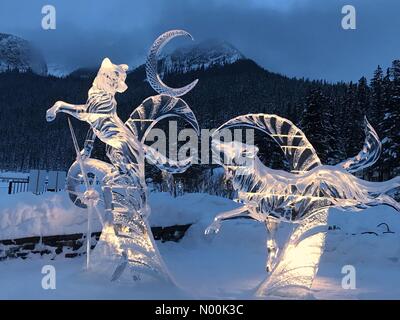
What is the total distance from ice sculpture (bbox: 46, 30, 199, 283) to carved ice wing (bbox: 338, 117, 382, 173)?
6.22 feet

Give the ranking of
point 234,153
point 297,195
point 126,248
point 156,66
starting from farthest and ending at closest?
point 156,66 → point 126,248 → point 234,153 → point 297,195

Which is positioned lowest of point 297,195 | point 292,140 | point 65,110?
point 297,195

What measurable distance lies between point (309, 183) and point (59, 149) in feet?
166

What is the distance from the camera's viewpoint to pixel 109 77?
6.02 metres

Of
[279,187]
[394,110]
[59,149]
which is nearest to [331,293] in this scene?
[279,187]

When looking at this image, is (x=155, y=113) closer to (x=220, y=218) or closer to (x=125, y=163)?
(x=125, y=163)

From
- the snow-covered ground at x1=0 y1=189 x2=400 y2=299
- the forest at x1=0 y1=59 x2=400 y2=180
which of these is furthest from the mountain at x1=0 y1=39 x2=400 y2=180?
the snow-covered ground at x1=0 y1=189 x2=400 y2=299

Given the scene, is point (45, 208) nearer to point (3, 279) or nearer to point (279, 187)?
point (3, 279)

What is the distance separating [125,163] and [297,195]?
2.14m

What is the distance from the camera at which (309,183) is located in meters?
5.78

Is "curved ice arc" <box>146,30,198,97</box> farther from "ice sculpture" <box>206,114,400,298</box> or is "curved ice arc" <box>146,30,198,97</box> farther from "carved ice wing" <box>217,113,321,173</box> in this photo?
"carved ice wing" <box>217,113,321,173</box>

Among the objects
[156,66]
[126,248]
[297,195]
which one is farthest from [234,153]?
[126,248]

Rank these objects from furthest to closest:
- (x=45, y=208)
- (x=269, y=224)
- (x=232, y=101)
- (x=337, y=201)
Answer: (x=232, y=101) → (x=45, y=208) → (x=269, y=224) → (x=337, y=201)

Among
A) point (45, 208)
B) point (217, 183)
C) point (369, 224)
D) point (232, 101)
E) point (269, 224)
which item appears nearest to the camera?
point (269, 224)
